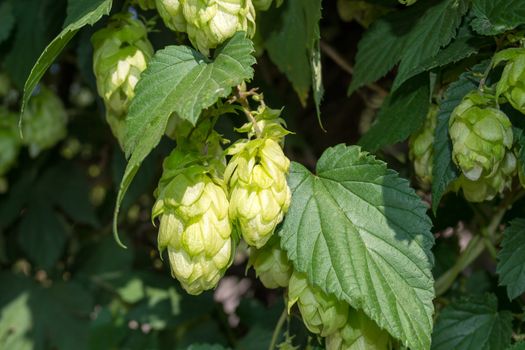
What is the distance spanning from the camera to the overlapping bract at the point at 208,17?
991mm

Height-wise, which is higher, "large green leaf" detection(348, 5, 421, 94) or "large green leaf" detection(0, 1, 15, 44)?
"large green leaf" detection(348, 5, 421, 94)

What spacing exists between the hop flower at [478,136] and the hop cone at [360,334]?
252mm

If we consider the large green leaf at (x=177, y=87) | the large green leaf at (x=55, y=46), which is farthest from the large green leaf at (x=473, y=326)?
the large green leaf at (x=55, y=46)

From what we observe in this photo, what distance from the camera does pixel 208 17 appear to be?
3.25ft

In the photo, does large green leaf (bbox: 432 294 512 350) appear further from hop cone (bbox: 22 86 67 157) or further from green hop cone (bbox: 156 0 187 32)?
hop cone (bbox: 22 86 67 157)

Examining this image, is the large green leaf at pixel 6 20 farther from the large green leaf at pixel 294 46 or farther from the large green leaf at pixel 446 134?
the large green leaf at pixel 446 134

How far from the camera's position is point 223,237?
0.99 meters

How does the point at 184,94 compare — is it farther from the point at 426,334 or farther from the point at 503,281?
the point at 503,281

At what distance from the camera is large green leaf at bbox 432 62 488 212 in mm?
1101

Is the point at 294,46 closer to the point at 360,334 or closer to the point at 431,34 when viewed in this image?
the point at 431,34

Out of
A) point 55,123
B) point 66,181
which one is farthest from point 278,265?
point 66,181

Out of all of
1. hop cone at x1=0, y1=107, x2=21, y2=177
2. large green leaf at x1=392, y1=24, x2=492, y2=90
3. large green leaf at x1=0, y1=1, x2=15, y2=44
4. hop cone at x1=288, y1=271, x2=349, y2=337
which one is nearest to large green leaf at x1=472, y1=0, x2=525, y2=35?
large green leaf at x1=392, y1=24, x2=492, y2=90

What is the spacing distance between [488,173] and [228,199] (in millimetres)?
369

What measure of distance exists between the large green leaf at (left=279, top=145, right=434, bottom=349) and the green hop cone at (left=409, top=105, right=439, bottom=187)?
0.56 ft
